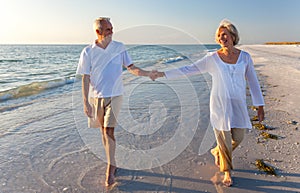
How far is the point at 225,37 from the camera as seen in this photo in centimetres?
321

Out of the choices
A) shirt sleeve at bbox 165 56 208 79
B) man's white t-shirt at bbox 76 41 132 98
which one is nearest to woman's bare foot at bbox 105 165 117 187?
man's white t-shirt at bbox 76 41 132 98

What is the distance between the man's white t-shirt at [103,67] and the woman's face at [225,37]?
1283mm

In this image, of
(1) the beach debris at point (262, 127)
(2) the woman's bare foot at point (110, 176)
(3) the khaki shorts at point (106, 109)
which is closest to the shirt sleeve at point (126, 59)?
(3) the khaki shorts at point (106, 109)

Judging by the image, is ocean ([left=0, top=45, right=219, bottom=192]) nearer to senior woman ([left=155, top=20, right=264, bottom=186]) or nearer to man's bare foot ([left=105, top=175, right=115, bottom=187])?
man's bare foot ([left=105, top=175, right=115, bottom=187])

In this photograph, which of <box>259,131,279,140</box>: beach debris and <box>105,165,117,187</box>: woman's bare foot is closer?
<box>105,165,117,187</box>: woman's bare foot

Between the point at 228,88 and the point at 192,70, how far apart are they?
24.3 inches

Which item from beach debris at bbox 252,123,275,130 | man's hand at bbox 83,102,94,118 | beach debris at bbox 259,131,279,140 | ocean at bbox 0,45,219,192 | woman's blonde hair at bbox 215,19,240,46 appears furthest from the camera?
beach debris at bbox 252,123,275,130

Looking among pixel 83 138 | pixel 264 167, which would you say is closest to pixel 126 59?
pixel 83 138

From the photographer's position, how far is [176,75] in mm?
3863

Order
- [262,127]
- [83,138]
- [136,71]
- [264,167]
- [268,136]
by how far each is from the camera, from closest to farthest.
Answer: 1. [264,167]
2. [136,71]
3. [268,136]
4. [83,138]
5. [262,127]

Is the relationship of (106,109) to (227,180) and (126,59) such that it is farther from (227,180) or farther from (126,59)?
(227,180)

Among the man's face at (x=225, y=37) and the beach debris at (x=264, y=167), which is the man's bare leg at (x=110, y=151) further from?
the beach debris at (x=264, y=167)

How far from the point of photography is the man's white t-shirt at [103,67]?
10.7ft

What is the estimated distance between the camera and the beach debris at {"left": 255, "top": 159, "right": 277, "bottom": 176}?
363 centimetres
